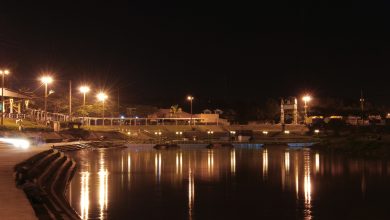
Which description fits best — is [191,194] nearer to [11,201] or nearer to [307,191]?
[307,191]

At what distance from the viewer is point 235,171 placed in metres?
29.4

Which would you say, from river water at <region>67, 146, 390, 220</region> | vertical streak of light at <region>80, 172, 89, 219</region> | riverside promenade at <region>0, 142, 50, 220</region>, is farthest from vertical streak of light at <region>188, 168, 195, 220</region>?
riverside promenade at <region>0, 142, 50, 220</region>

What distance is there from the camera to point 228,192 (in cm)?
2086

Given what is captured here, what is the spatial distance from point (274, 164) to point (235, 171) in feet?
19.5

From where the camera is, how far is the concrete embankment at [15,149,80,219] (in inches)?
555

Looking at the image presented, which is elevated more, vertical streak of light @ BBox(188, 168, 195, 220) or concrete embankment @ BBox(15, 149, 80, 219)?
concrete embankment @ BBox(15, 149, 80, 219)

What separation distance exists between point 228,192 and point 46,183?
6.78 meters

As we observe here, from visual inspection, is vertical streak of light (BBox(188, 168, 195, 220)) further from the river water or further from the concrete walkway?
the concrete walkway

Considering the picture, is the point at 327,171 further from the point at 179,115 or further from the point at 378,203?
the point at 179,115

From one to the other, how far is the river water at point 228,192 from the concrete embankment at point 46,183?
1.88 ft

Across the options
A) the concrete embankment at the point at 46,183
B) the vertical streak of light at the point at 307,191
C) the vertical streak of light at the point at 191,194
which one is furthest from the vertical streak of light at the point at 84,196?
the vertical streak of light at the point at 307,191

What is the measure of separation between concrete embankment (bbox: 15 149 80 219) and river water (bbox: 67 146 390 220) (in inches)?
22.6

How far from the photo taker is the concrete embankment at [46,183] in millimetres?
14089

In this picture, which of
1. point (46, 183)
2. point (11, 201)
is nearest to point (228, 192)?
point (46, 183)
